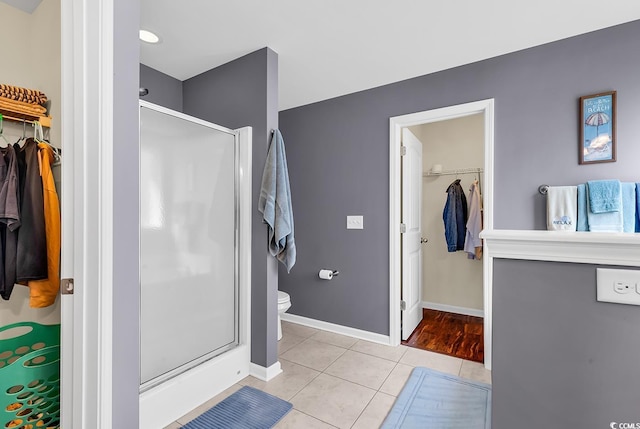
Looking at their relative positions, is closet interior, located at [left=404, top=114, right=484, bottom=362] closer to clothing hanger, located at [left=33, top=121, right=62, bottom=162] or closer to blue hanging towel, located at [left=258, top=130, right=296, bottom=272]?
blue hanging towel, located at [left=258, top=130, right=296, bottom=272]

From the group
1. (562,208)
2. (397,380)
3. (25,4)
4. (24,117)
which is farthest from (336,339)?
(25,4)

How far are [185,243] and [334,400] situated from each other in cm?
139

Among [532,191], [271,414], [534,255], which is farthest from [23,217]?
[532,191]

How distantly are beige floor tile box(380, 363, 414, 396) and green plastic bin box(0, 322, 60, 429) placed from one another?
5.97 feet

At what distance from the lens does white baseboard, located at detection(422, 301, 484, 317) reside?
138 inches

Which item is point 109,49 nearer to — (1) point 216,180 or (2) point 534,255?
(1) point 216,180

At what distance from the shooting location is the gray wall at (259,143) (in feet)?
6.95

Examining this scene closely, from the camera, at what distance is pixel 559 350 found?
0.89 metres

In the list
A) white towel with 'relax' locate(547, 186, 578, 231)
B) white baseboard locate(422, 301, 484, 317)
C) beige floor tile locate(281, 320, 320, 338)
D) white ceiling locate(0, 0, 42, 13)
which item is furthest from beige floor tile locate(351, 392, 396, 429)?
white ceiling locate(0, 0, 42, 13)

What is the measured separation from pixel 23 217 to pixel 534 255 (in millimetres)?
2275

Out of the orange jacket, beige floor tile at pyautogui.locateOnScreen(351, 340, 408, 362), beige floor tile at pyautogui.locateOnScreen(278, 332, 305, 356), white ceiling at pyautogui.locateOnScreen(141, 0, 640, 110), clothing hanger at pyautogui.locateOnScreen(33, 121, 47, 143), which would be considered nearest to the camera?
the orange jacket

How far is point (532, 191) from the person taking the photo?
2.12 metres

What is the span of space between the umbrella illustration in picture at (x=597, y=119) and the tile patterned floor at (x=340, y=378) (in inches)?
74.3

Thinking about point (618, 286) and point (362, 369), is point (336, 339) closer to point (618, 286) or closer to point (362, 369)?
point (362, 369)
